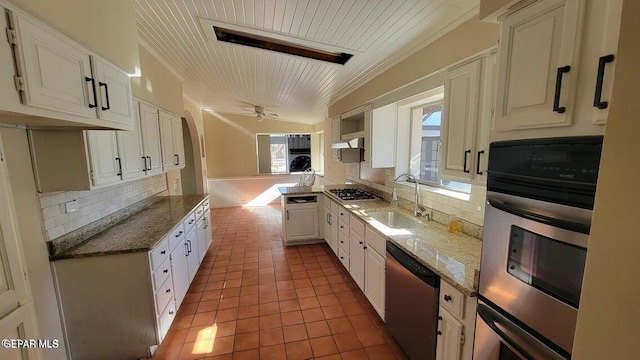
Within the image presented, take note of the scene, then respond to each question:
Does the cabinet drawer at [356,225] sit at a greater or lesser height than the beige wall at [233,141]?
lesser

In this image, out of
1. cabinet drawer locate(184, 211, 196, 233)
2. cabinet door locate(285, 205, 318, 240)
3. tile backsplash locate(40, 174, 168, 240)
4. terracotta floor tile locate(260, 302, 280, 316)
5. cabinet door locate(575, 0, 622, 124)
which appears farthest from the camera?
cabinet door locate(285, 205, 318, 240)

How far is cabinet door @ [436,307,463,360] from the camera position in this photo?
4.28 feet

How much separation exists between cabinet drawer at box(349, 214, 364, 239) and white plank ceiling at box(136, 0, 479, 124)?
1.65 meters

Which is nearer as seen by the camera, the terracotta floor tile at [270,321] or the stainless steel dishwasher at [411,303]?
the stainless steel dishwasher at [411,303]

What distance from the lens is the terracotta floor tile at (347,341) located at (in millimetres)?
2004

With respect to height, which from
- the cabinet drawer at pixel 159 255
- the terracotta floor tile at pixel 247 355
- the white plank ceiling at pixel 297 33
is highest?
the white plank ceiling at pixel 297 33

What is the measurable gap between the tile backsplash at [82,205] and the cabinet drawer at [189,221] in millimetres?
617

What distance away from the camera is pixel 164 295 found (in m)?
2.07

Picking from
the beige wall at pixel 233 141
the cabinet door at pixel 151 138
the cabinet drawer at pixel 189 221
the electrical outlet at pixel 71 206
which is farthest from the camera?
the beige wall at pixel 233 141

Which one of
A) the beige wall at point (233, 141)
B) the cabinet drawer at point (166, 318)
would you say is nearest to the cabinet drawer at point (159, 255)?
the cabinet drawer at point (166, 318)

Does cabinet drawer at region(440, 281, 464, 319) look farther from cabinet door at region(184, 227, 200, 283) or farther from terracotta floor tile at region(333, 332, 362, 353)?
cabinet door at region(184, 227, 200, 283)

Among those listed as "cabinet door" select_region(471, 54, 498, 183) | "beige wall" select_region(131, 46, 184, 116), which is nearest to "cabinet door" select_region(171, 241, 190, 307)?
"beige wall" select_region(131, 46, 184, 116)

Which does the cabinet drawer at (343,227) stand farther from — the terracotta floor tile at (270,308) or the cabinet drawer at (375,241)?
the terracotta floor tile at (270,308)

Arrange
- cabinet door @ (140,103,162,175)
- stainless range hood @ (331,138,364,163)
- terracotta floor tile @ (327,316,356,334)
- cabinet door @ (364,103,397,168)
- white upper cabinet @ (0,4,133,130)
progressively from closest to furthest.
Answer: white upper cabinet @ (0,4,133,130) < terracotta floor tile @ (327,316,356,334) < cabinet door @ (140,103,162,175) < cabinet door @ (364,103,397,168) < stainless range hood @ (331,138,364,163)
